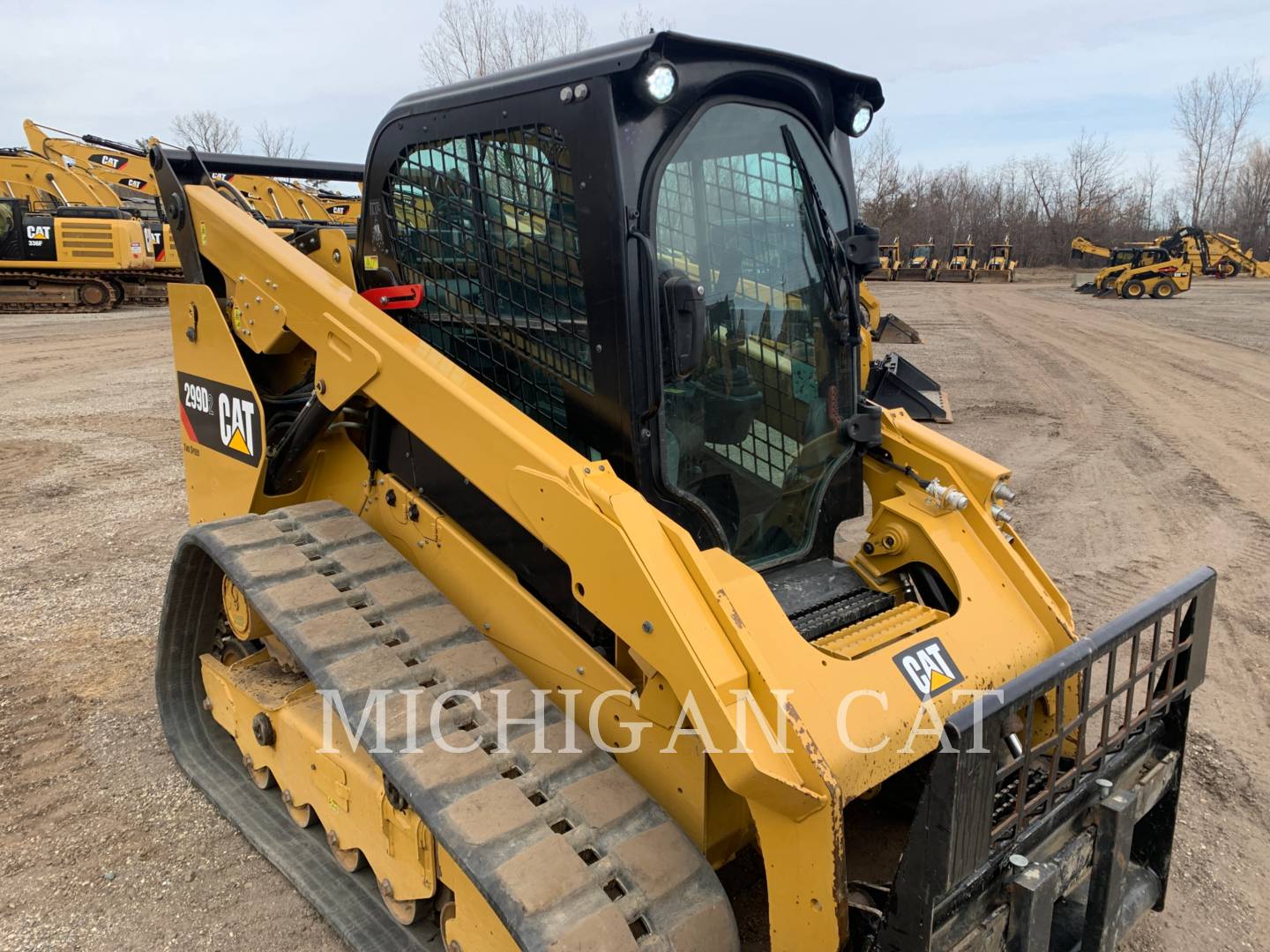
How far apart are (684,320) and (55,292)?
21.6 meters

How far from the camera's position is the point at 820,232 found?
2.80 m

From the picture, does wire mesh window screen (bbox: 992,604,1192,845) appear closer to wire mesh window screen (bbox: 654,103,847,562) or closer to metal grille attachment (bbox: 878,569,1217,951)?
metal grille attachment (bbox: 878,569,1217,951)

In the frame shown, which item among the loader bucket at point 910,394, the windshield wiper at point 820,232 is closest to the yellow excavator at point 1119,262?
the loader bucket at point 910,394

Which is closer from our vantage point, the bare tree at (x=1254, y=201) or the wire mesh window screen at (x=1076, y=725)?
the wire mesh window screen at (x=1076, y=725)

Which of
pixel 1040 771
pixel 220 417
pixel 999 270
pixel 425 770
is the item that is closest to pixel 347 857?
pixel 425 770

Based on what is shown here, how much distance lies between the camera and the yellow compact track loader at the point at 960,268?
40.5 metres

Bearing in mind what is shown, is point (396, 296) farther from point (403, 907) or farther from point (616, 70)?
point (403, 907)

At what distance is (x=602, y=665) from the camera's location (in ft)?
7.59

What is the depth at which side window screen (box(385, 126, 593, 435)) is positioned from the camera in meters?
2.41

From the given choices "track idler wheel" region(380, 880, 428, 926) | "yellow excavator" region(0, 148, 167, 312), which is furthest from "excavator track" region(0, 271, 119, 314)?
"track idler wheel" region(380, 880, 428, 926)

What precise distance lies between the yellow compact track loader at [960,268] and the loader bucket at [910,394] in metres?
33.6

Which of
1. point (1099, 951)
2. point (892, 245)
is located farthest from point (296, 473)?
point (892, 245)

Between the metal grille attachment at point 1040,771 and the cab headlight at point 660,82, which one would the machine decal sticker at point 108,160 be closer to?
the cab headlight at point 660,82

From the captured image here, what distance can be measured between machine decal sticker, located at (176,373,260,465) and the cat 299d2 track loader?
4 cm
